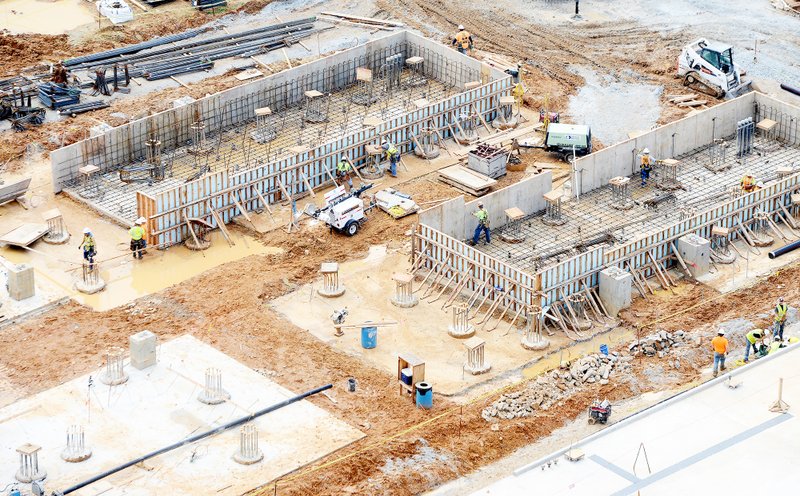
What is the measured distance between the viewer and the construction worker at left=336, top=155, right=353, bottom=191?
203ft

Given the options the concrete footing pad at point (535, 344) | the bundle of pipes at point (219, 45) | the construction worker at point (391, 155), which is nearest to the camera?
the concrete footing pad at point (535, 344)

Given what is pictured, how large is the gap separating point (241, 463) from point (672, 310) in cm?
1592

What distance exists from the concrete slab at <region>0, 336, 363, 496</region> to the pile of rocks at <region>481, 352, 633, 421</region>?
4.33 meters

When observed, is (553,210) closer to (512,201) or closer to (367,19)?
(512,201)

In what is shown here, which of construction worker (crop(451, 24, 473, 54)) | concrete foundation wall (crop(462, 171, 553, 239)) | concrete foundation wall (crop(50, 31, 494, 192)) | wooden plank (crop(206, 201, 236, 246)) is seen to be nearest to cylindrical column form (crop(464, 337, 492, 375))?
concrete foundation wall (crop(462, 171, 553, 239))

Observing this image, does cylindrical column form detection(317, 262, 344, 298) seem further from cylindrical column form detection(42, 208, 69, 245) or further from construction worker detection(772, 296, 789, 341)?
construction worker detection(772, 296, 789, 341)

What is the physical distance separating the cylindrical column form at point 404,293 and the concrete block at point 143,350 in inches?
327

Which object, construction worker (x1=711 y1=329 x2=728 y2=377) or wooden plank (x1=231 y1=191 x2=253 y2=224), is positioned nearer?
construction worker (x1=711 y1=329 x2=728 y2=377)

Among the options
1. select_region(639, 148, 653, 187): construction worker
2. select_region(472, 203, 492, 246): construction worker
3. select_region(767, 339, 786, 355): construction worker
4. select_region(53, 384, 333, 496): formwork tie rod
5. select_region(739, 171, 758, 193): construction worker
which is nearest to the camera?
select_region(53, 384, 333, 496): formwork tie rod

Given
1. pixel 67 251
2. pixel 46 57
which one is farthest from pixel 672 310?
pixel 46 57

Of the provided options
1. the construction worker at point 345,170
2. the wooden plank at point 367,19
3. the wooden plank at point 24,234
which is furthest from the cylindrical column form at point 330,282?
the wooden plank at point 367,19

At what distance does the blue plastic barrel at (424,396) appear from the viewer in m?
47.6

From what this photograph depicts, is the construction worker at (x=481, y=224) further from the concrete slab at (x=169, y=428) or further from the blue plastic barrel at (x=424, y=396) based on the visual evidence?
the concrete slab at (x=169, y=428)

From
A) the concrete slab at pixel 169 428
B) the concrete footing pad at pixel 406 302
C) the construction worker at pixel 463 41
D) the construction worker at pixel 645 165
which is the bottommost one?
the concrete slab at pixel 169 428
